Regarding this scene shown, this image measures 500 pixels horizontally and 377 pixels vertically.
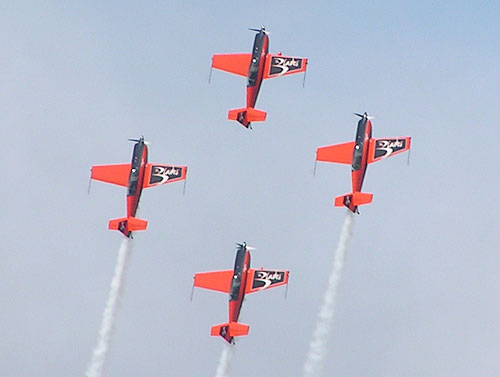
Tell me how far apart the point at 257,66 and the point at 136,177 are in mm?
17134

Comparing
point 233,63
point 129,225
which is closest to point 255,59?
point 233,63

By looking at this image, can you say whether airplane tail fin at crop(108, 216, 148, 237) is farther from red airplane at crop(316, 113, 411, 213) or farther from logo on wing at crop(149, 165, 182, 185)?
red airplane at crop(316, 113, 411, 213)

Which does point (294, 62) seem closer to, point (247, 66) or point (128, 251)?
point (247, 66)

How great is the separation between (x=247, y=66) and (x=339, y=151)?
13856 mm

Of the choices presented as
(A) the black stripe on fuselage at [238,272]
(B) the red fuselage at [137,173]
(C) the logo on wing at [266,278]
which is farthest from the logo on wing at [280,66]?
(C) the logo on wing at [266,278]

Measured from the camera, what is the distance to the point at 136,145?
175 m

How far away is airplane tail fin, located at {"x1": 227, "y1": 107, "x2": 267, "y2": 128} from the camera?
579 ft

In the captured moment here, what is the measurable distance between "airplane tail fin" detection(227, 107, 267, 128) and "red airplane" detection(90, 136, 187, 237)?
734 cm

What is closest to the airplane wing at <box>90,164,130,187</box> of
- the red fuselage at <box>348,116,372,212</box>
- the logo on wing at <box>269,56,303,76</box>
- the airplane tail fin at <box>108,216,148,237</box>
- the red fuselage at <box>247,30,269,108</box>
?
the airplane tail fin at <box>108,216,148,237</box>

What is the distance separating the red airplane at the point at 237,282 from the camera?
559ft

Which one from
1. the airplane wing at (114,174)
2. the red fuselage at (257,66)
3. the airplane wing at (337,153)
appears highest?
the red fuselage at (257,66)

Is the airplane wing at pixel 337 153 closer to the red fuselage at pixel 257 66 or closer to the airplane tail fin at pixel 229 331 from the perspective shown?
the red fuselage at pixel 257 66

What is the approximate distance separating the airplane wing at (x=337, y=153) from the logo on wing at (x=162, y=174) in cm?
1459

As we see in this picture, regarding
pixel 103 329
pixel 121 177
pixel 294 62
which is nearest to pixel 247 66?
pixel 294 62
